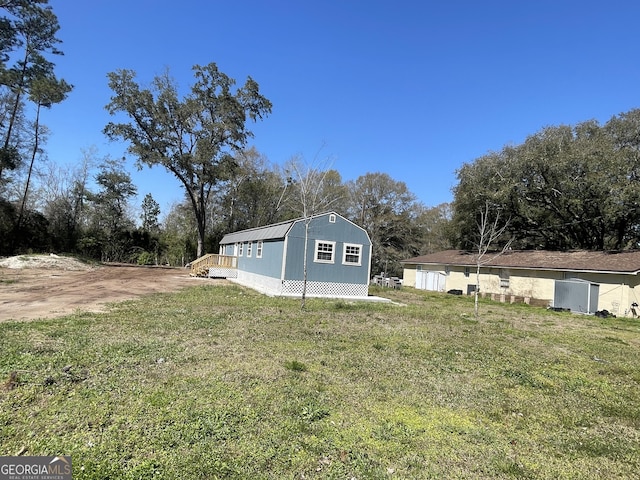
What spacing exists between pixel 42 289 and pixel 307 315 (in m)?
9.81

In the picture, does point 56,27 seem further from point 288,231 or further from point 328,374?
point 328,374

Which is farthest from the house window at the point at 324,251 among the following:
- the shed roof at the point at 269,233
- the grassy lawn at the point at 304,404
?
the grassy lawn at the point at 304,404

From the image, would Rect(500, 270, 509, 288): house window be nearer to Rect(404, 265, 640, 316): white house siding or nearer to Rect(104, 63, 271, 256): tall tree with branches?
Rect(404, 265, 640, 316): white house siding

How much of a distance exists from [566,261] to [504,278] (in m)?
3.50

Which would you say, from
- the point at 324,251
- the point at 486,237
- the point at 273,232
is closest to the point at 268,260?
the point at 273,232

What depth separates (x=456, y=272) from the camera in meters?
25.1

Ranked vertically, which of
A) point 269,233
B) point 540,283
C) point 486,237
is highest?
point 486,237

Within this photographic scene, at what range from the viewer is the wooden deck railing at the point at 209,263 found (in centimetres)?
2239

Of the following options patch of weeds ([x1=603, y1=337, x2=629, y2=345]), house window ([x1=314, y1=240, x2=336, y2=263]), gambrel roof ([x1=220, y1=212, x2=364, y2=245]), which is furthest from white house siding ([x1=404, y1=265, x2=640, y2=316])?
house window ([x1=314, y1=240, x2=336, y2=263])

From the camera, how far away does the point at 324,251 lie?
15.9m

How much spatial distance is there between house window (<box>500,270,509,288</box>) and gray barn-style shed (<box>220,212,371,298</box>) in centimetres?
1093

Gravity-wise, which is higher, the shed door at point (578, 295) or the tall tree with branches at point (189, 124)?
the tall tree with branches at point (189, 124)

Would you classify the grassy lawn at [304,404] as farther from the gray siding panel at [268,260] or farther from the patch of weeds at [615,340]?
the gray siding panel at [268,260]

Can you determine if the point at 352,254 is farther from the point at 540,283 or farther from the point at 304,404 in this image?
the point at 304,404
